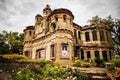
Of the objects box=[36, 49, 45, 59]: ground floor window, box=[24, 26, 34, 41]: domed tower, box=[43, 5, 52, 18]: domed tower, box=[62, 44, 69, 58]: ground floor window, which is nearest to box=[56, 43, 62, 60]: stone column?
box=[62, 44, 69, 58]: ground floor window

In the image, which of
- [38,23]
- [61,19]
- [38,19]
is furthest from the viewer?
[38,19]

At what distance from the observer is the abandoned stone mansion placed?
94.0 ft

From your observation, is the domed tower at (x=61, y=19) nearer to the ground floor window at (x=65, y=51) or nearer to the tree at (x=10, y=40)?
the ground floor window at (x=65, y=51)

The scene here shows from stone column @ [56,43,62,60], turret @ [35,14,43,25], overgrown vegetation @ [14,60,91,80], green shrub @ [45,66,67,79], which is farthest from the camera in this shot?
turret @ [35,14,43,25]

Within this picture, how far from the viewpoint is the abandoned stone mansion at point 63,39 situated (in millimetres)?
28641

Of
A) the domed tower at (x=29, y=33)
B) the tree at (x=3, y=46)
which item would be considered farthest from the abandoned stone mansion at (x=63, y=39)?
the tree at (x=3, y=46)

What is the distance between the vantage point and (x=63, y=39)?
94.4ft

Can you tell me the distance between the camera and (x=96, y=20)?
4366 centimetres

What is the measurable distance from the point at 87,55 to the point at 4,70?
2202cm

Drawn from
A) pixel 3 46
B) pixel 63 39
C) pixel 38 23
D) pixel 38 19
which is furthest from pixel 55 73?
pixel 3 46

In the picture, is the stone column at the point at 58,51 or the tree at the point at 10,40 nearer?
the stone column at the point at 58,51

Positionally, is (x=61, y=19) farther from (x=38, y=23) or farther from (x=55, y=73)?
(x=55, y=73)

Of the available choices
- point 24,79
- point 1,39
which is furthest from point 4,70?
point 1,39

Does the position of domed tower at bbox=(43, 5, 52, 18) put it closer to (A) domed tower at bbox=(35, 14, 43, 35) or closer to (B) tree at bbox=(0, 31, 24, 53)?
(A) domed tower at bbox=(35, 14, 43, 35)
